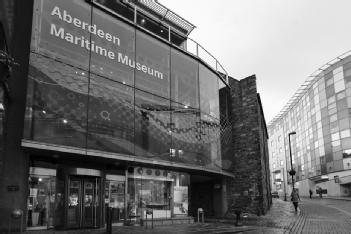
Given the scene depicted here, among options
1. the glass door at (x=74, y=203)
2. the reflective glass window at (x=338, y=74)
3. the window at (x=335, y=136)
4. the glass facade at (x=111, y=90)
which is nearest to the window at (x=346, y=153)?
the window at (x=335, y=136)

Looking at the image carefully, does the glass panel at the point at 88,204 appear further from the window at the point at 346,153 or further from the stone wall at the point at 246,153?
the window at the point at 346,153

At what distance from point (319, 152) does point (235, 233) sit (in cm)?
5486

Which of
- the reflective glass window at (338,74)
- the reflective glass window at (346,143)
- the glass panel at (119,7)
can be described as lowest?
the reflective glass window at (346,143)

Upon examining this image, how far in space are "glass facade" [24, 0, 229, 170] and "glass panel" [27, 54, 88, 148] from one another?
4 cm

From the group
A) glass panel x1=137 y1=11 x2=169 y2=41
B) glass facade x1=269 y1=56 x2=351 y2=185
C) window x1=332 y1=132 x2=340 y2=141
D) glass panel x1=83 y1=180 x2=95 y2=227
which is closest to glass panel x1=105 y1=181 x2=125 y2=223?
glass panel x1=83 y1=180 x2=95 y2=227

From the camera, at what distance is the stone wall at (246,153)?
1056 inches

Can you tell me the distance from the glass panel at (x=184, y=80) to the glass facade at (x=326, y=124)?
1680 inches

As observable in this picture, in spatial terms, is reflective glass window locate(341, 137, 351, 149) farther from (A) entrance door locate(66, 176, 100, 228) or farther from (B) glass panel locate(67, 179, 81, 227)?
(B) glass panel locate(67, 179, 81, 227)

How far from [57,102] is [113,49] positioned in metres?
4.52

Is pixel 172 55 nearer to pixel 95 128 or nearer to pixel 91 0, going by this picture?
pixel 91 0

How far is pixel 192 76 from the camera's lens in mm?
23438

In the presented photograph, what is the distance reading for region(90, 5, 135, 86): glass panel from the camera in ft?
58.3

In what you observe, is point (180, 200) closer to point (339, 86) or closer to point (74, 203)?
point (74, 203)

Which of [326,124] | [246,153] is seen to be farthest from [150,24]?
[326,124]
